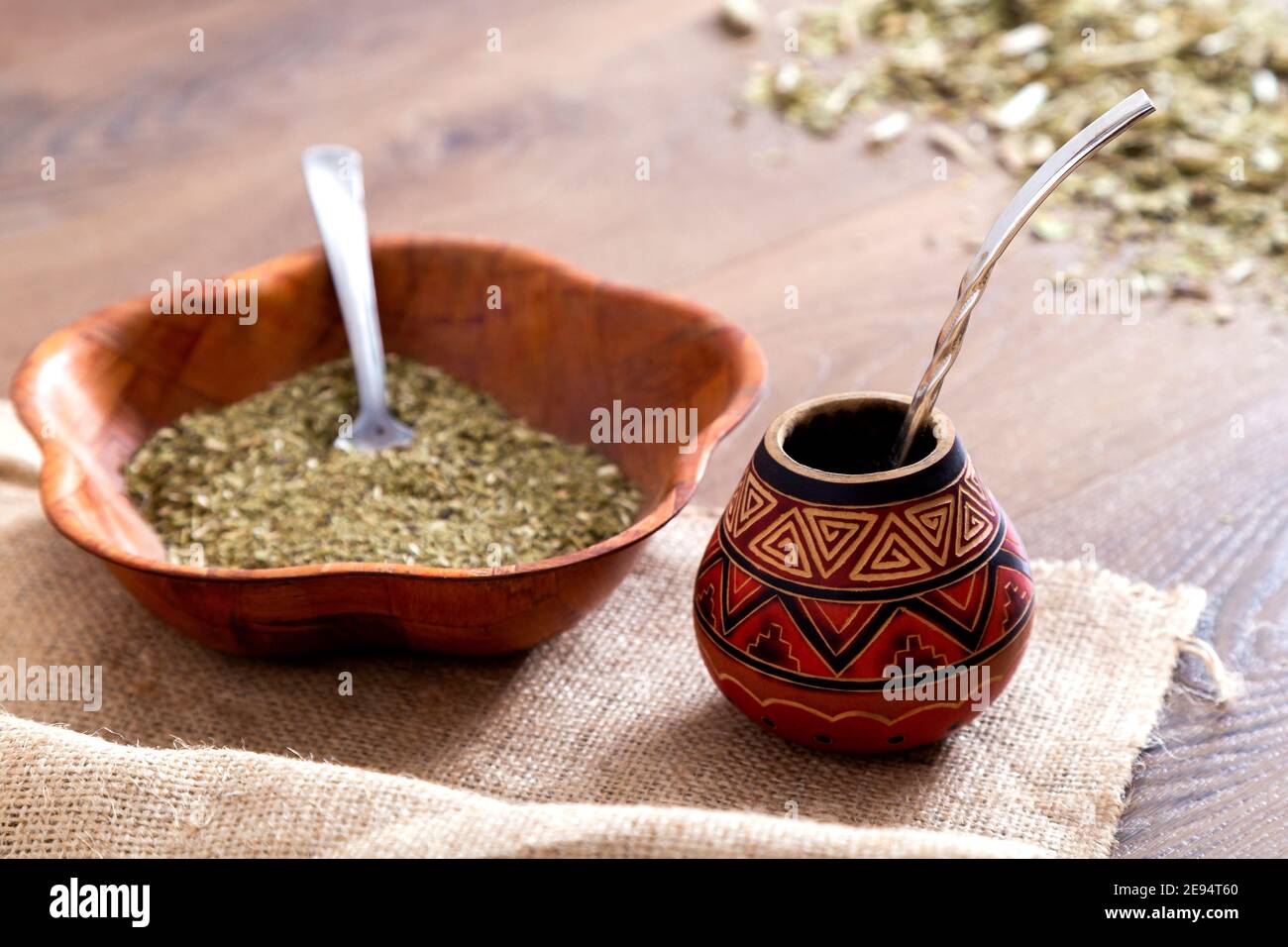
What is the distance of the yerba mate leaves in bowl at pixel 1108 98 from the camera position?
1.38 metres

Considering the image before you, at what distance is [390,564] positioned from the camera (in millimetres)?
802

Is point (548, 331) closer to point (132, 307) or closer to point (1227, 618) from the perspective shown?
point (132, 307)

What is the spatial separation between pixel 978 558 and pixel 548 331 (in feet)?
1.43

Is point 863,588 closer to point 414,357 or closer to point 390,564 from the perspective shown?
point 390,564

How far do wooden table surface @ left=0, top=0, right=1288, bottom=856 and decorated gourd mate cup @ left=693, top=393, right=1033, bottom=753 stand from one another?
0.14 meters

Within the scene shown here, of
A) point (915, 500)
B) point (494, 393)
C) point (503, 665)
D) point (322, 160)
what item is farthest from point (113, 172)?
point (915, 500)

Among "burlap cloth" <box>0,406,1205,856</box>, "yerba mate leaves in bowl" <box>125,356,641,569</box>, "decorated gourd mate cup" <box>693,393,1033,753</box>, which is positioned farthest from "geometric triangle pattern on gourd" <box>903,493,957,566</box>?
"yerba mate leaves in bowl" <box>125,356,641,569</box>

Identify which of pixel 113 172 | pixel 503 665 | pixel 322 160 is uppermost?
pixel 322 160

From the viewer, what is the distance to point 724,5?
75.6 inches

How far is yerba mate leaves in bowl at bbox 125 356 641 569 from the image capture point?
3.01 feet

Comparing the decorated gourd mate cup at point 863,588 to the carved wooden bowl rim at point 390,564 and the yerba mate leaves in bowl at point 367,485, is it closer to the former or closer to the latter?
the carved wooden bowl rim at point 390,564

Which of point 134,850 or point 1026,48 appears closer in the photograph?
point 134,850

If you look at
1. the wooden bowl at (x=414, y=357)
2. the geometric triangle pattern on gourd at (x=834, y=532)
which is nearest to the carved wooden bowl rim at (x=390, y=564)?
the wooden bowl at (x=414, y=357)

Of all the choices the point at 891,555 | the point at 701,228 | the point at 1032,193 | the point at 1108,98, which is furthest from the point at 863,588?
the point at 1108,98
